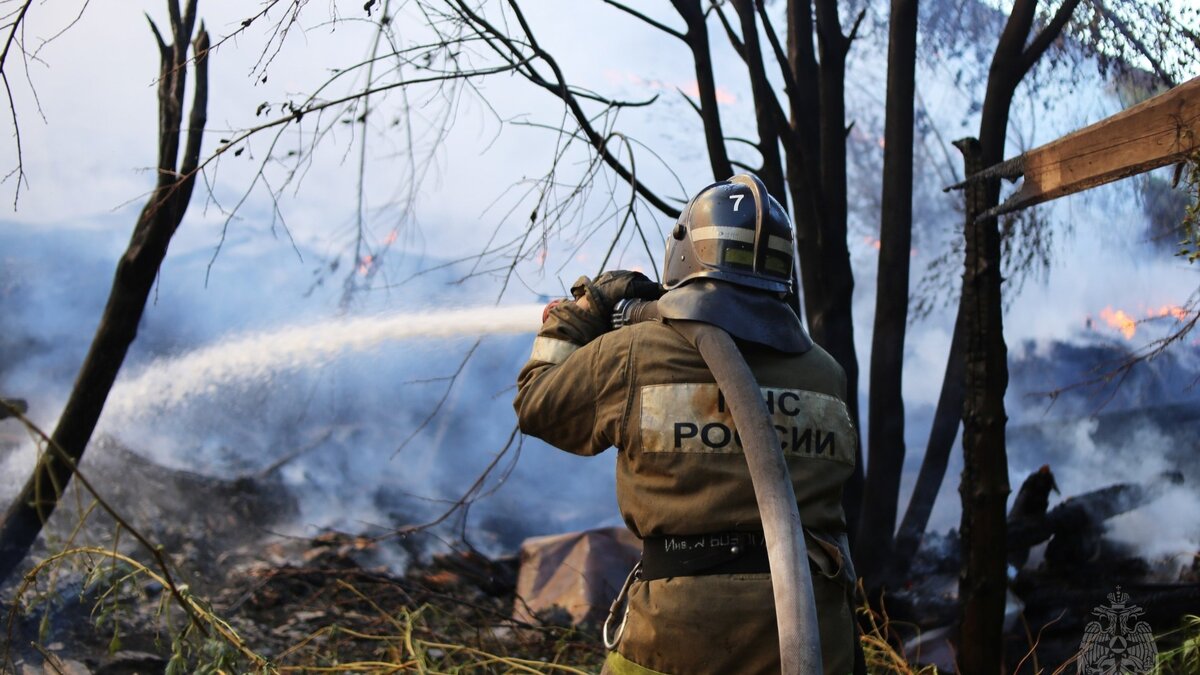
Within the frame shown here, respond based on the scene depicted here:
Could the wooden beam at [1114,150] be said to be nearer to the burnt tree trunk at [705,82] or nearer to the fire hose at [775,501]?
the burnt tree trunk at [705,82]

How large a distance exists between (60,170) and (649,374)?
153 inches

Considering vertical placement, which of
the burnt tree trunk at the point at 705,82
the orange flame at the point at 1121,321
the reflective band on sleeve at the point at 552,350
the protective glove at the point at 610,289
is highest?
the burnt tree trunk at the point at 705,82

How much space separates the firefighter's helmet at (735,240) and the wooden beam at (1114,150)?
4.39 feet

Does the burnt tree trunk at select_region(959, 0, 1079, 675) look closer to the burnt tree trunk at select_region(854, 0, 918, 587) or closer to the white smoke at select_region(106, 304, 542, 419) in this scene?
the burnt tree trunk at select_region(854, 0, 918, 587)

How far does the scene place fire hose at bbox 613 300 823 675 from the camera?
2193mm

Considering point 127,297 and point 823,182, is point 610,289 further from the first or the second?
point 823,182

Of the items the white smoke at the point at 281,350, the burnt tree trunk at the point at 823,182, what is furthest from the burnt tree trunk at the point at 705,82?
the white smoke at the point at 281,350

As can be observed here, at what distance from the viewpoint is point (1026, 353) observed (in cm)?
691

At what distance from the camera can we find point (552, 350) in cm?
276

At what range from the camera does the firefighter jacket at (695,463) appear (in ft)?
8.08

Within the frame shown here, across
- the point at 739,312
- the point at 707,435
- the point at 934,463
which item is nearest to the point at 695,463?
the point at 707,435

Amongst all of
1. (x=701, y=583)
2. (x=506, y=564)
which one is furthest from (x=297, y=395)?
(x=701, y=583)

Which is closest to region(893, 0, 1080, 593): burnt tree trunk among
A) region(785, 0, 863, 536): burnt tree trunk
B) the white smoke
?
region(785, 0, 863, 536): burnt tree trunk

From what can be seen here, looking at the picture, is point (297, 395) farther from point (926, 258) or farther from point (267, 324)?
point (926, 258)
